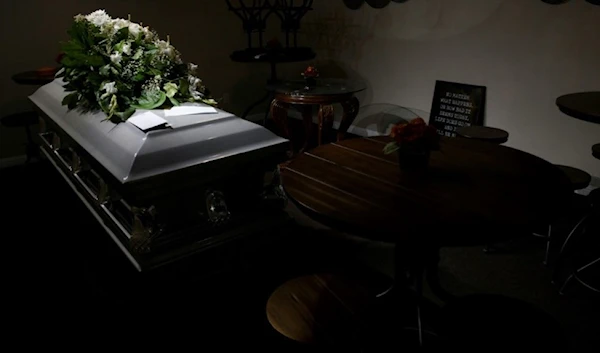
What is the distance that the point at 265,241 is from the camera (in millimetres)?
2324

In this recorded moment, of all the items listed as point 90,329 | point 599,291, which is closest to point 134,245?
point 90,329

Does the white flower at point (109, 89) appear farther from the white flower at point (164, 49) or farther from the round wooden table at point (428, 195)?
the round wooden table at point (428, 195)

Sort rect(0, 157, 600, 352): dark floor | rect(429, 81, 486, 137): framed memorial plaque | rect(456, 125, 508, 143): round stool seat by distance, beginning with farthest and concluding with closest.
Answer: rect(429, 81, 486, 137): framed memorial plaque, rect(456, 125, 508, 143): round stool seat, rect(0, 157, 600, 352): dark floor

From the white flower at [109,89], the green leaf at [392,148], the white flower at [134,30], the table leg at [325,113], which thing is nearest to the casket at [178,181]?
the white flower at [109,89]

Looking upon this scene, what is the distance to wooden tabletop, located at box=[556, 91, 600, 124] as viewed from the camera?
84.0 inches

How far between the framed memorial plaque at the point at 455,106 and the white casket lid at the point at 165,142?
2.22m

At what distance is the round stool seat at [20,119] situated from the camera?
3625 mm

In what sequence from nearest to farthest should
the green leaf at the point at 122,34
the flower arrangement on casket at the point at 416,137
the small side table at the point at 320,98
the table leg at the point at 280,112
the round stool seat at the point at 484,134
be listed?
the flower arrangement on casket at the point at 416,137 → the green leaf at the point at 122,34 → the round stool seat at the point at 484,134 → the small side table at the point at 320,98 → the table leg at the point at 280,112

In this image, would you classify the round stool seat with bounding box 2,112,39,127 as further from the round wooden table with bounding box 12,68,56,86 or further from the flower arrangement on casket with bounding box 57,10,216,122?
the flower arrangement on casket with bounding box 57,10,216,122

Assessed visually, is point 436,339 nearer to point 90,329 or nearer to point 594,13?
point 90,329

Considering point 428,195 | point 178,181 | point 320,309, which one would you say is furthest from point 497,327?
point 178,181

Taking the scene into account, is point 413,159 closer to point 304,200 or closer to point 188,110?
point 304,200

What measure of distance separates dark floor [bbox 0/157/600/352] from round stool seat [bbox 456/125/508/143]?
60 cm

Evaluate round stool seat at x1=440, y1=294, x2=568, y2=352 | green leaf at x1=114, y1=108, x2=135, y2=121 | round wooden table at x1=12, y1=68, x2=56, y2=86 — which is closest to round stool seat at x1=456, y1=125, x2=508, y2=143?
round stool seat at x1=440, y1=294, x2=568, y2=352
